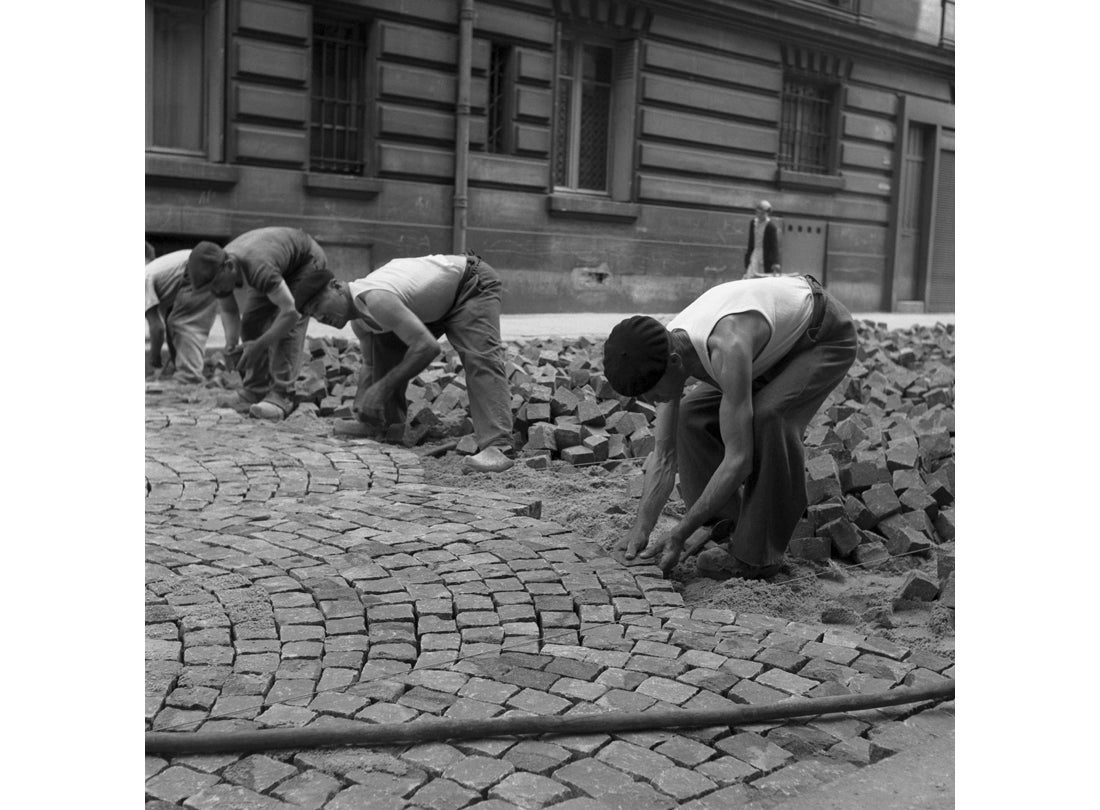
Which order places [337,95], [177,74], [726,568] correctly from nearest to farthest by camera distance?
[726,568]
[177,74]
[337,95]

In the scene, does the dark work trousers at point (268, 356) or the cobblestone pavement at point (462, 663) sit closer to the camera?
the cobblestone pavement at point (462, 663)

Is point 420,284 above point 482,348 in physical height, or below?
above

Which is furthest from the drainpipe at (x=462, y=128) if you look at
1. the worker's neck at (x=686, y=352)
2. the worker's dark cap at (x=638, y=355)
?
the worker's dark cap at (x=638, y=355)

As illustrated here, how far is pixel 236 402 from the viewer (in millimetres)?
8188

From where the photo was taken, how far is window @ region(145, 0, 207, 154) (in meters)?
11.8

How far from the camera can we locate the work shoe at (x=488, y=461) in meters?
6.23

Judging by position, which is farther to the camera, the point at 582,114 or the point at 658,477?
the point at 582,114

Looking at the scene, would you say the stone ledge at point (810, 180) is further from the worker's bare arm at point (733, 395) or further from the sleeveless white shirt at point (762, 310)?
the worker's bare arm at point (733, 395)

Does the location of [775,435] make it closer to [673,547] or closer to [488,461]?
[673,547]

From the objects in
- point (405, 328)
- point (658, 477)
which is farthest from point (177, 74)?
point (658, 477)

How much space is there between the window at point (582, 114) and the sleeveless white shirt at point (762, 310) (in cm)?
1187

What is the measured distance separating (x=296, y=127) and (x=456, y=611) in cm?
1028

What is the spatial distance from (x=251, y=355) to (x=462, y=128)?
7250mm

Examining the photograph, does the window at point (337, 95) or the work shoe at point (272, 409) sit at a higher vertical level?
the window at point (337, 95)
